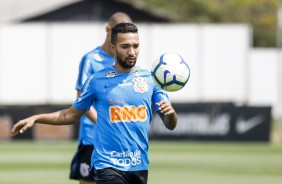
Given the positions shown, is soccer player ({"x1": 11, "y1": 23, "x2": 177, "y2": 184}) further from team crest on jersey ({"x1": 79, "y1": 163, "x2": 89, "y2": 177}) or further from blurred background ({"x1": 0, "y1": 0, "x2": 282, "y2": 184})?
blurred background ({"x1": 0, "y1": 0, "x2": 282, "y2": 184})

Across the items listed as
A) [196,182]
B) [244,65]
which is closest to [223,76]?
[244,65]

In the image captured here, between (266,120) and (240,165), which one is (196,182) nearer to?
(240,165)


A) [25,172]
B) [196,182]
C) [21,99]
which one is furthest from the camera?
[21,99]

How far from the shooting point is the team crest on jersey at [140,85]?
28.3 feet

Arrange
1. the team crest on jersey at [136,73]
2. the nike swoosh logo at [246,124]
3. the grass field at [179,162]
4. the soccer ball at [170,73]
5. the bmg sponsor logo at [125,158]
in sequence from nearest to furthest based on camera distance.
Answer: the soccer ball at [170,73] → the bmg sponsor logo at [125,158] → the team crest on jersey at [136,73] → the grass field at [179,162] → the nike swoosh logo at [246,124]

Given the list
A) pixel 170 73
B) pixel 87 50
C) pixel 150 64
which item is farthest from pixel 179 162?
pixel 150 64

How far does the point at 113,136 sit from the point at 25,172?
9.43m

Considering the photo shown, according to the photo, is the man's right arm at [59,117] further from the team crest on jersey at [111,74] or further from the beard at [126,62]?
the beard at [126,62]

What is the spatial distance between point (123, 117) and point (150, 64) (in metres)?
28.0

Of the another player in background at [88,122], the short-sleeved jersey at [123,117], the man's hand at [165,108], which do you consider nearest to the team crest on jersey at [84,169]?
the another player in background at [88,122]

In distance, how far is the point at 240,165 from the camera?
19203mm

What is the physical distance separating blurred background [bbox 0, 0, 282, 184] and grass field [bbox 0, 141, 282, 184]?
0.65 feet

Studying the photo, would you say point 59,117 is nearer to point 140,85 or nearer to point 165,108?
point 140,85

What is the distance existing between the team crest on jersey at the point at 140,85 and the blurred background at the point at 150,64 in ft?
42.0
